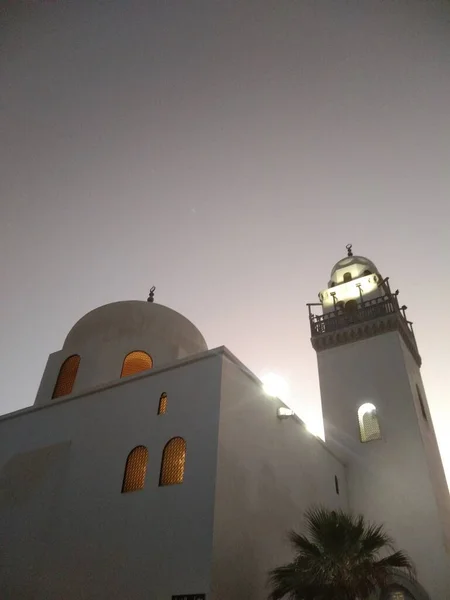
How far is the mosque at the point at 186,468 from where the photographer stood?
25.3 feet

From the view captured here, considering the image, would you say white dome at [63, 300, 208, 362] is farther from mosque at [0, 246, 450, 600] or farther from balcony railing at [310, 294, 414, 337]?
balcony railing at [310, 294, 414, 337]

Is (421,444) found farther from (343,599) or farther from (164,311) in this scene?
(164,311)

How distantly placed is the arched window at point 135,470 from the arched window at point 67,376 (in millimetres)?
4477

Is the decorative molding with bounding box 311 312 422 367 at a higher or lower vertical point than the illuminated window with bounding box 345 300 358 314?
lower

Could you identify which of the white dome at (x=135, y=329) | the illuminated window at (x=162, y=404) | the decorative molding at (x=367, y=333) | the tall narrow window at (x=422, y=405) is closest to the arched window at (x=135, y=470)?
the illuminated window at (x=162, y=404)

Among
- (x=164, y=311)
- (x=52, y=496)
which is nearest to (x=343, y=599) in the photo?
(x=52, y=496)

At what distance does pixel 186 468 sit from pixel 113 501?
1774mm

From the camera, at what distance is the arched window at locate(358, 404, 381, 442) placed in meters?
14.2

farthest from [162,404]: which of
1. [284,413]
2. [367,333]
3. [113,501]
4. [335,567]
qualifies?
[367,333]

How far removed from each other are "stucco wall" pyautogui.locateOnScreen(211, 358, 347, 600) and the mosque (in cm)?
4

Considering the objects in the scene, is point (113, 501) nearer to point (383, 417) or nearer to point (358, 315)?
point (383, 417)

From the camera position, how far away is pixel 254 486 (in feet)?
29.0

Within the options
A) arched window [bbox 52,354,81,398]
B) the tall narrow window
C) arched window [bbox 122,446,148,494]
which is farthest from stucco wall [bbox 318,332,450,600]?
arched window [bbox 52,354,81,398]

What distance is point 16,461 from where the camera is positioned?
11055mm
